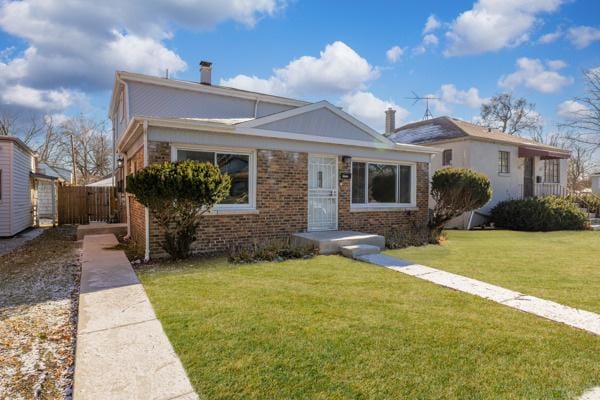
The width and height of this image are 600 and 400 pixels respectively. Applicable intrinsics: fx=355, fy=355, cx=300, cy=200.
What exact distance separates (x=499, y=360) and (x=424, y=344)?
2.00 ft

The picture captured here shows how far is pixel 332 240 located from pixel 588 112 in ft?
46.2

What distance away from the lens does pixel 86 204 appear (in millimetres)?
16359

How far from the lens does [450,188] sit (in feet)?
36.0

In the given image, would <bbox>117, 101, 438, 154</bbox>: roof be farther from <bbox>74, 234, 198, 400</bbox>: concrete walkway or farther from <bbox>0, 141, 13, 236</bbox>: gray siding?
<bbox>0, 141, 13, 236</bbox>: gray siding

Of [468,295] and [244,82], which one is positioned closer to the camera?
[468,295]

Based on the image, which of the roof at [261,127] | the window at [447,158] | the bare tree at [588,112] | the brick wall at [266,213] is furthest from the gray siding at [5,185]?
the bare tree at [588,112]

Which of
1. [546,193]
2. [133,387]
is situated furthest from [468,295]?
[546,193]

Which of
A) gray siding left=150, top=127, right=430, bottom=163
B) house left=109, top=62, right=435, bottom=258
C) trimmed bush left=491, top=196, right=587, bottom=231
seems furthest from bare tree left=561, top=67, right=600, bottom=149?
gray siding left=150, top=127, right=430, bottom=163

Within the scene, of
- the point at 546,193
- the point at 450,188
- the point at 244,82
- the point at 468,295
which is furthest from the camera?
the point at 546,193

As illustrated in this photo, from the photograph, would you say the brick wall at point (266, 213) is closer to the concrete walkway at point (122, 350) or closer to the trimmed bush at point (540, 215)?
the concrete walkway at point (122, 350)

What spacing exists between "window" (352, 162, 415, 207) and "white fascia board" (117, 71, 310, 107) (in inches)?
207

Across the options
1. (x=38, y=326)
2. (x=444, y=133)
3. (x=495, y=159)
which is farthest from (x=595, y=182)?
(x=38, y=326)

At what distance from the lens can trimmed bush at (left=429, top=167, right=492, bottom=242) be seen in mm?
10859

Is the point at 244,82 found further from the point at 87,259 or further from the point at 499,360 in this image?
the point at 499,360
